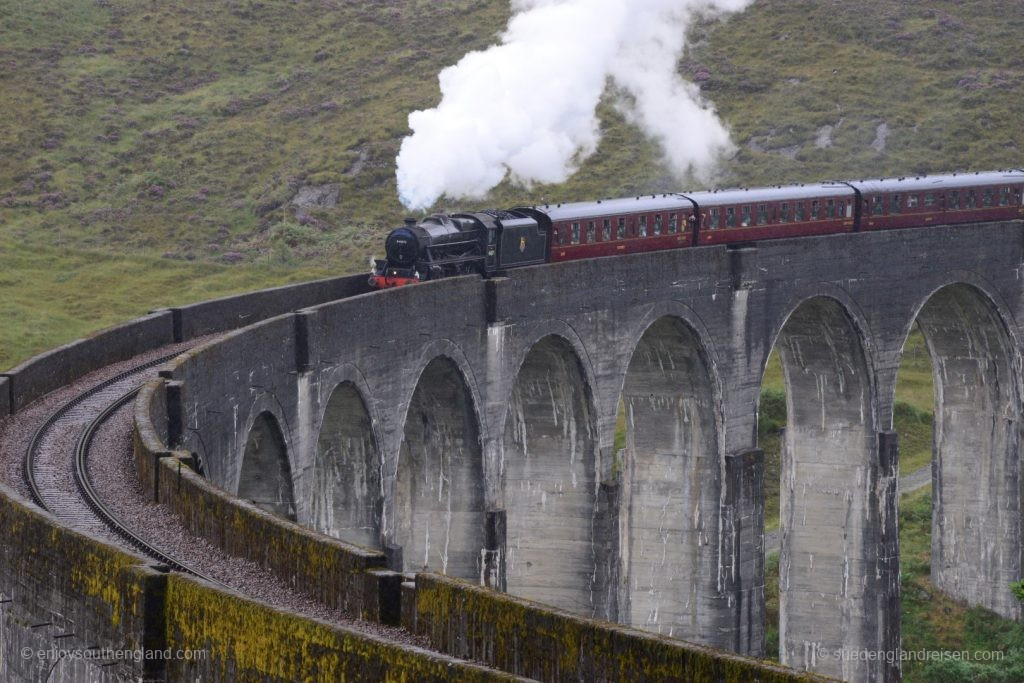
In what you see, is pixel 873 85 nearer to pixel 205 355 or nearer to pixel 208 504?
pixel 205 355

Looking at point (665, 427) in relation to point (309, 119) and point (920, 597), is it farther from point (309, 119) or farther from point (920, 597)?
point (309, 119)

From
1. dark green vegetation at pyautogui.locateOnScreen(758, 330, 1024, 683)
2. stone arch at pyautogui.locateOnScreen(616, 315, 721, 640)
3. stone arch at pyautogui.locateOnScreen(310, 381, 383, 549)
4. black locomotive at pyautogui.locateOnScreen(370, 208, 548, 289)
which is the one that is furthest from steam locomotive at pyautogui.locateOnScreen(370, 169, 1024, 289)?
dark green vegetation at pyautogui.locateOnScreen(758, 330, 1024, 683)

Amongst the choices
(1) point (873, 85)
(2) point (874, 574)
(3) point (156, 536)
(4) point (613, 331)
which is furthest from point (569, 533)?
(1) point (873, 85)

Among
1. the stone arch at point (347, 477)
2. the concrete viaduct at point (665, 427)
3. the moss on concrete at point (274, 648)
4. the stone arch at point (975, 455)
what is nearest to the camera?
the moss on concrete at point (274, 648)

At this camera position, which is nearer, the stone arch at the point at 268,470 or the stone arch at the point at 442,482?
the stone arch at the point at 268,470

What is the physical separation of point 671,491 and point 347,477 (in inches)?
531

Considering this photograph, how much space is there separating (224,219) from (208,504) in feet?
194

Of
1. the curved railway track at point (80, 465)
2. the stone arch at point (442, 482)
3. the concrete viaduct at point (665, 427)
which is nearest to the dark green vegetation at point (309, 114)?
the concrete viaduct at point (665, 427)

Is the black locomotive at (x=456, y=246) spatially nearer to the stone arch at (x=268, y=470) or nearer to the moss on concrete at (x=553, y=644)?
the stone arch at (x=268, y=470)

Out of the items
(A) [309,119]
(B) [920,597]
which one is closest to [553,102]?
(B) [920,597]

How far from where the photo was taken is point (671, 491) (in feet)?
143

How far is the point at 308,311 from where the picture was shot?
96.8ft

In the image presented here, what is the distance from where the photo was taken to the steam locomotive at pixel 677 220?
36781 millimetres

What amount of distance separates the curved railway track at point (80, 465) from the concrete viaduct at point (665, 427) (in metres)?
1.91
